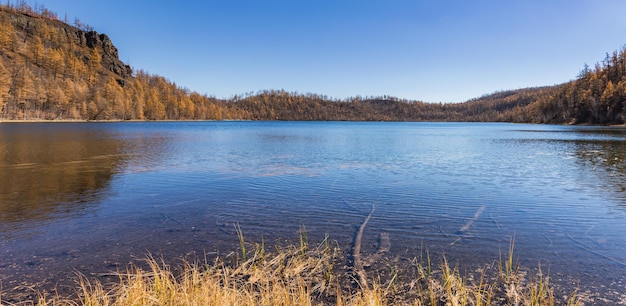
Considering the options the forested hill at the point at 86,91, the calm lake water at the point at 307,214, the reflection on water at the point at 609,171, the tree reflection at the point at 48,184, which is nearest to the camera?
the calm lake water at the point at 307,214

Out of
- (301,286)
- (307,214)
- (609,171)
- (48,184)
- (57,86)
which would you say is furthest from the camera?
(57,86)

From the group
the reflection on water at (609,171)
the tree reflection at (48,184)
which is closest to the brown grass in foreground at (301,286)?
the tree reflection at (48,184)

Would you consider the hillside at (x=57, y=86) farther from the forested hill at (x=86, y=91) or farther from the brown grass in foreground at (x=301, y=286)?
the brown grass in foreground at (x=301, y=286)

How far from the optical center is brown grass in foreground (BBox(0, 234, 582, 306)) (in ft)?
16.5

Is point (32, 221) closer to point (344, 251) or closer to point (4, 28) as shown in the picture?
point (344, 251)

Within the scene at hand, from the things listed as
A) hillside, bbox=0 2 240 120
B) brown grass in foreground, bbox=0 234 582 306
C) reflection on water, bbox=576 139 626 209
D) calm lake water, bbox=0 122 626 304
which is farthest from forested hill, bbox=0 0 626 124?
brown grass in foreground, bbox=0 234 582 306

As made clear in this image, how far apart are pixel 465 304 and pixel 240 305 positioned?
3.37m

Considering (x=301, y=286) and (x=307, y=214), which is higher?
(x=301, y=286)

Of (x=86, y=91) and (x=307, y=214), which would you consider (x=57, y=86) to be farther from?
(x=307, y=214)

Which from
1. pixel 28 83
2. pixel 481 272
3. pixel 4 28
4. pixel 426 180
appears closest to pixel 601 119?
pixel 426 180

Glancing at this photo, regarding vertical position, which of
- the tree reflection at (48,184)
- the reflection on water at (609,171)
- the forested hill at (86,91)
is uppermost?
the forested hill at (86,91)

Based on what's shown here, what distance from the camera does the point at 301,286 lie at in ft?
17.9

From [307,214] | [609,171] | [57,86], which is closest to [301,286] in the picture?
[307,214]

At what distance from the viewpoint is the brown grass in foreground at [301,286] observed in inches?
198
